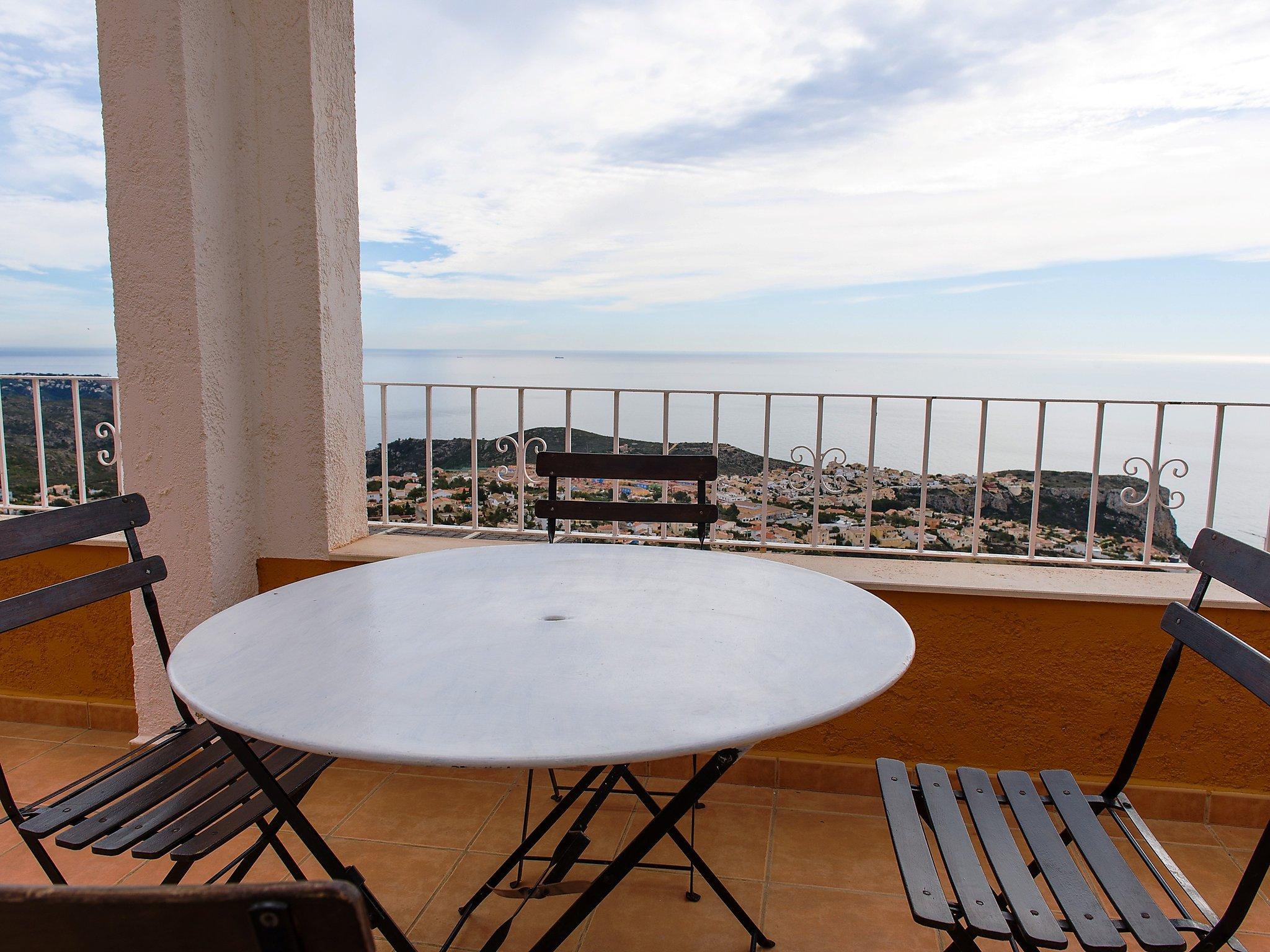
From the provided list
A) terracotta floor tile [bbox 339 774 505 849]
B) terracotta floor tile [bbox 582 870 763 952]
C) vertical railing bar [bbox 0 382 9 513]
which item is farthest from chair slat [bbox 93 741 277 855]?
vertical railing bar [bbox 0 382 9 513]

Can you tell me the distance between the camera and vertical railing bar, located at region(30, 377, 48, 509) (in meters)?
3.57

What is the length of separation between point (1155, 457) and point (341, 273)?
3119mm

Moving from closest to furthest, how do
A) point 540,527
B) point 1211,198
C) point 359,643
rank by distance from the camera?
point 359,643, point 540,527, point 1211,198

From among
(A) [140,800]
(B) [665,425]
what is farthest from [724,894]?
(B) [665,425]

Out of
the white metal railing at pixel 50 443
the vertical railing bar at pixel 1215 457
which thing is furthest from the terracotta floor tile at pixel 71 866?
the vertical railing bar at pixel 1215 457

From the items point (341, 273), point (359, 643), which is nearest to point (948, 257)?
point (341, 273)

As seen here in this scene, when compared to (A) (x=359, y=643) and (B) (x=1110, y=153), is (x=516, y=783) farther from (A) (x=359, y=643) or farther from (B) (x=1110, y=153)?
(B) (x=1110, y=153)

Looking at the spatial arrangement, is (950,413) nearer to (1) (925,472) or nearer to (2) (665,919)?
(1) (925,472)

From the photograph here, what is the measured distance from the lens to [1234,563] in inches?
59.9

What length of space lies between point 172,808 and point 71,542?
702mm

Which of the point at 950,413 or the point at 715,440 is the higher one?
the point at 950,413

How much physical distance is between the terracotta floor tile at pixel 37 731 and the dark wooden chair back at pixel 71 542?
1713 millimetres

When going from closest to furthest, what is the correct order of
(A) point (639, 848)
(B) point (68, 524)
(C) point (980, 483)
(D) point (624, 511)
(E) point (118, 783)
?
(A) point (639, 848) → (E) point (118, 783) → (B) point (68, 524) → (D) point (624, 511) → (C) point (980, 483)

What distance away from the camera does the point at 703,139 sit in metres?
6.12
